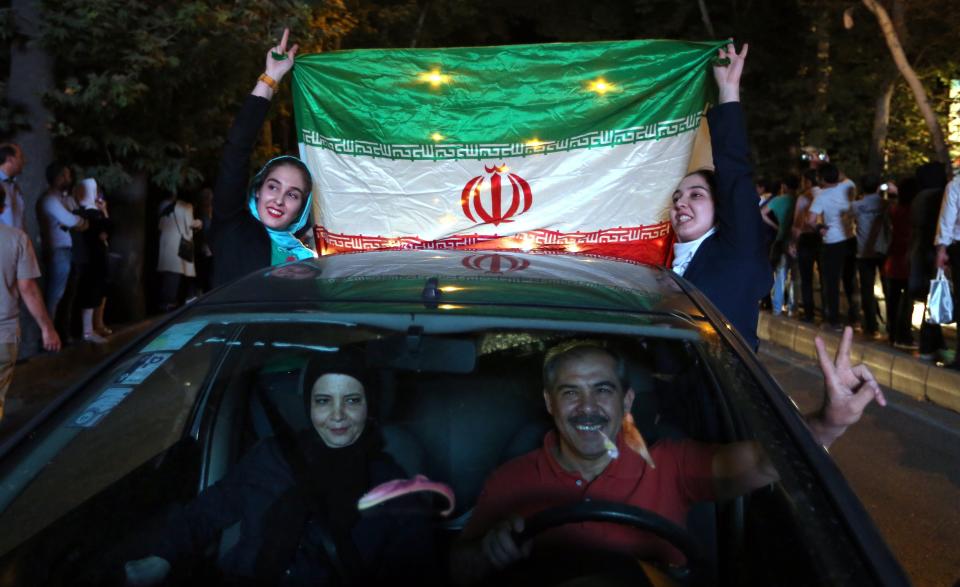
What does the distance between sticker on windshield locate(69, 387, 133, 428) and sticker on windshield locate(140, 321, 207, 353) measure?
14 centimetres

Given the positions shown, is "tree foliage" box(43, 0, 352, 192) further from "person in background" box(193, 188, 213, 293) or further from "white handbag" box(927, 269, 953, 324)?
"white handbag" box(927, 269, 953, 324)

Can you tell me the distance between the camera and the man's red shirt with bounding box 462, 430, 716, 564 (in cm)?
255

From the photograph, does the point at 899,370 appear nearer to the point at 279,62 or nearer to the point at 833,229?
the point at 833,229

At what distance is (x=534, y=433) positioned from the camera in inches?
114

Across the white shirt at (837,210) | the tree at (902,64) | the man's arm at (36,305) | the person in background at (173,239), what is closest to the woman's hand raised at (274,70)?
the man's arm at (36,305)

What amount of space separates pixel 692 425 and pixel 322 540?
43.9 inches

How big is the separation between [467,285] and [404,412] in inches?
17.7

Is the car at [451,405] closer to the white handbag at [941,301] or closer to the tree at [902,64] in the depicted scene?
the white handbag at [941,301]

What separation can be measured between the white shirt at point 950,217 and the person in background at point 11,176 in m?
7.29

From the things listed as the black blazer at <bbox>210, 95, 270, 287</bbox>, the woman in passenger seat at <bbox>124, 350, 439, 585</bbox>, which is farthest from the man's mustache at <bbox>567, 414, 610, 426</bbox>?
the black blazer at <bbox>210, 95, 270, 287</bbox>

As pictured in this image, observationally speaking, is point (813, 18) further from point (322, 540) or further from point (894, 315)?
point (322, 540)

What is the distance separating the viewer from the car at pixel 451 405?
86.4 inches

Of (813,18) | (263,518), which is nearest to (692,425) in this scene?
(263,518)

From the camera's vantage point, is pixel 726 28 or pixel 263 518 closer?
pixel 263 518
